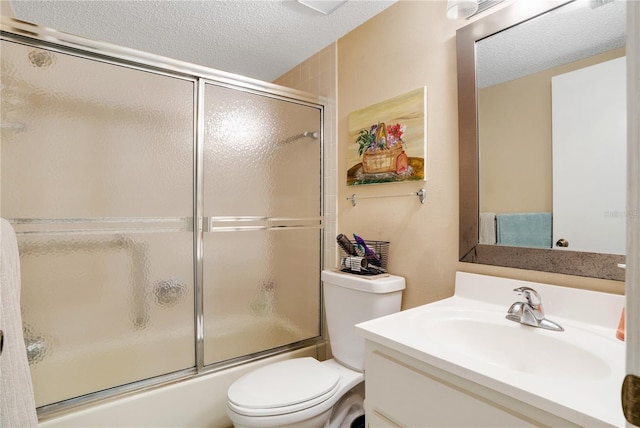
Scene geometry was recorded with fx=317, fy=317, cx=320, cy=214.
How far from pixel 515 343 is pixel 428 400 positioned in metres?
0.37

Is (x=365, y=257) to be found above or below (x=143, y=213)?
below

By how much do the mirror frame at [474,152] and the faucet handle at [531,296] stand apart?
0.41 feet

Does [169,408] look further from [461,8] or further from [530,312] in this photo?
[461,8]

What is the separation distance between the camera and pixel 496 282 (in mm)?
1100

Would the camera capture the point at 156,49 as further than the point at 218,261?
Yes

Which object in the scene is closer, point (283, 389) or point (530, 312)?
point (530, 312)

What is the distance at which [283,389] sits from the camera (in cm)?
123

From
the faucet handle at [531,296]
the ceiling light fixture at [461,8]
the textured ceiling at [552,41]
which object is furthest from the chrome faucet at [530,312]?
the ceiling light fixture at [461,8]

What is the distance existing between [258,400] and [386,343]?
62 centimetres

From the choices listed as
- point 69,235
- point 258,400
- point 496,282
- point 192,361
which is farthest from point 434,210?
point 69,235

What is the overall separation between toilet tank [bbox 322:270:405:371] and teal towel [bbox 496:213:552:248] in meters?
0.47

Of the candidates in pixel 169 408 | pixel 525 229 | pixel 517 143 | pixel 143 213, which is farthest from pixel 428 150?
pixel 169 408

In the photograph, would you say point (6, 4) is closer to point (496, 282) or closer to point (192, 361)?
point (192, 361)

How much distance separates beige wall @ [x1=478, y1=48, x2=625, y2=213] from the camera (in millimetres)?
1032
